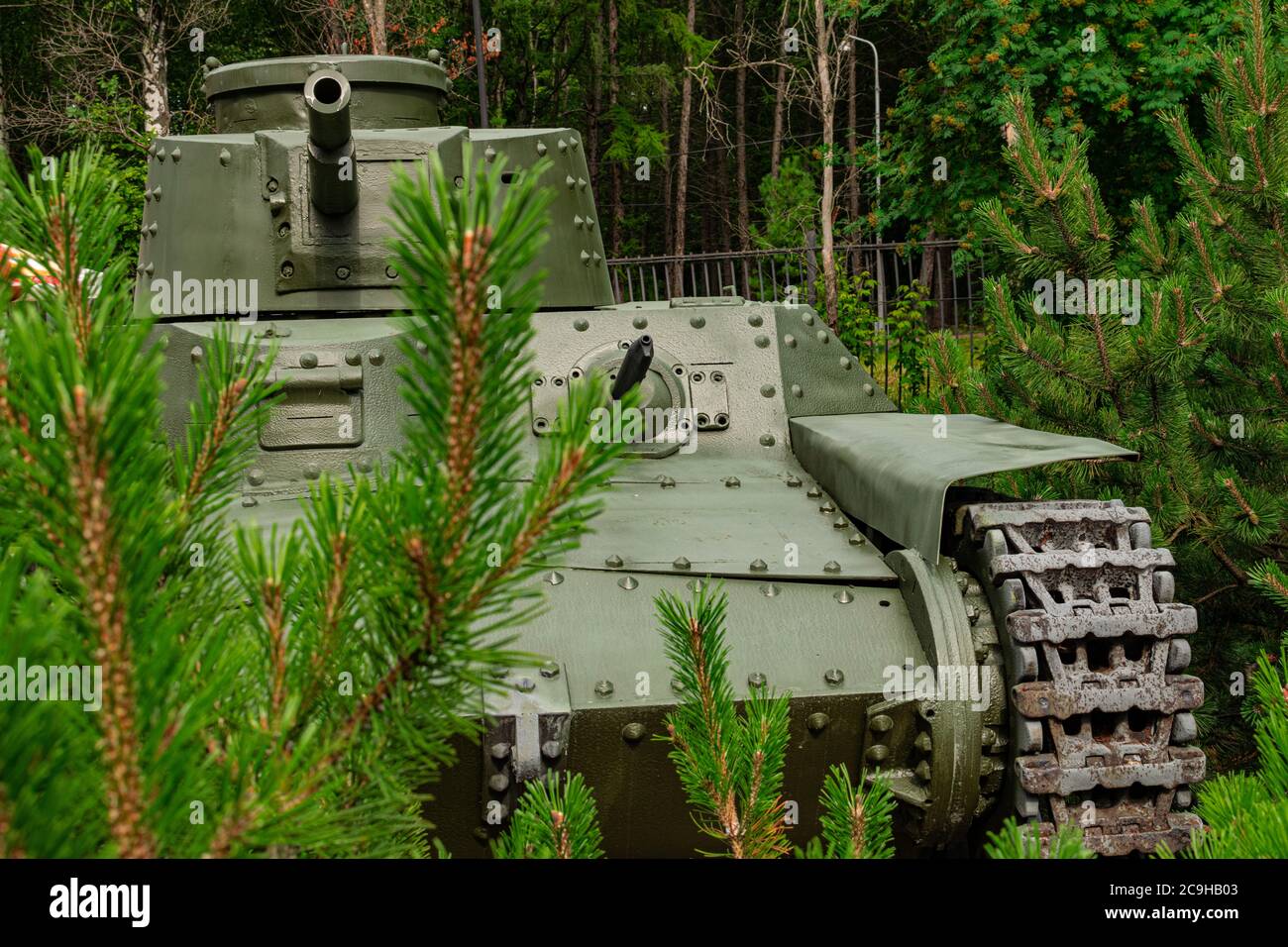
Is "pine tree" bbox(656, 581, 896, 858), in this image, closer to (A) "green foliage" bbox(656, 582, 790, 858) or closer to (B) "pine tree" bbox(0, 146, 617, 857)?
(A) "green foliage" bbox(656, 582, 790, 858)

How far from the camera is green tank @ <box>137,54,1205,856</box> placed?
347 centimetres

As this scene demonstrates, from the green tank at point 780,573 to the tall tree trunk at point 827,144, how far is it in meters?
7.84

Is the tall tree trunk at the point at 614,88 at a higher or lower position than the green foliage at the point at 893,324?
higher

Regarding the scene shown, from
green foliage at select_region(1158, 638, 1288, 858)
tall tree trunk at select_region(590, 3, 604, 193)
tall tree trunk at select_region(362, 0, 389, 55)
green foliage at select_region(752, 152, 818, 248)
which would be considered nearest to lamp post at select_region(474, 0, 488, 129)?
tall tree trunk at select_region(362, 0, 389, 55)

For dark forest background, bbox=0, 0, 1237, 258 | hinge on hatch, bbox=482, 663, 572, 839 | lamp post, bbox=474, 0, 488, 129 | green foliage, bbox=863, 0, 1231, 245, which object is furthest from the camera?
dark forest background, bbox=0, 0, 1237, 258

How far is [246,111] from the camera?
576 cm

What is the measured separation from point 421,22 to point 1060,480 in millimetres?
13826

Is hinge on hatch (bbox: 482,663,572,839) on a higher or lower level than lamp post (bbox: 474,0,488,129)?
lower

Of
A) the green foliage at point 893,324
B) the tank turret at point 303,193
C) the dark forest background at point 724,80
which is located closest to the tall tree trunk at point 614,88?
the dark forest background at point 724,80

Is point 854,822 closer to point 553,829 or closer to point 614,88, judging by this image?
point 553,829

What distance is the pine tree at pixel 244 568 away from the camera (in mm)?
842

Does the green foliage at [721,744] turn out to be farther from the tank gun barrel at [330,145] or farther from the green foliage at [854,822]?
the tank gun barrel at [330,145]

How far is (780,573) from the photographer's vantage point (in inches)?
152

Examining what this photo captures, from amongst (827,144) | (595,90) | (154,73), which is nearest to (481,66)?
(827,144)
